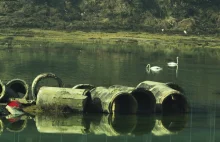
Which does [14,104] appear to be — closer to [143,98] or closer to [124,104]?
[124,104]

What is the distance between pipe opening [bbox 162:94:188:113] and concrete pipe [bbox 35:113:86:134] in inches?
228

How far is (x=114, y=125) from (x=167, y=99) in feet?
18.7

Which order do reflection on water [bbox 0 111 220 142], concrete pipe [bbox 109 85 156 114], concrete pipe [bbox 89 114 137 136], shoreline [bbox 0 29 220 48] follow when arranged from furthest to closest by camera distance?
shoreline [bbox 0 29 220 48] → concrete pipe [bbox 109 85 156 114] → concrete pipe [bbox 89 114 137 136] → reflection on water [bbox 0 111 220 142]

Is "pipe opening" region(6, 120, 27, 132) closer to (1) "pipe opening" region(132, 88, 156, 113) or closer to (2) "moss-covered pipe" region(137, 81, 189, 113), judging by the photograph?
(1) "pipe opening" region(132, 88, 156, 113)

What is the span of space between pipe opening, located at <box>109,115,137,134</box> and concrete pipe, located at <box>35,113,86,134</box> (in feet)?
5.49

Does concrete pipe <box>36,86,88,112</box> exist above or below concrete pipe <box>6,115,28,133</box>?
above

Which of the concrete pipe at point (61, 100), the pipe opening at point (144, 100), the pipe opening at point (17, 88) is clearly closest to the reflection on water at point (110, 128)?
the concrete pipe at point (61, 100)

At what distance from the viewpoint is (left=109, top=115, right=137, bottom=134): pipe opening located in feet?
90.9

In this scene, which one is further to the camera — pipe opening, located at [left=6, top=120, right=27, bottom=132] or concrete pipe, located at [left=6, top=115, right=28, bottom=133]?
concrete pipe, located at [left=6, top=115, right=28, bottom=133]

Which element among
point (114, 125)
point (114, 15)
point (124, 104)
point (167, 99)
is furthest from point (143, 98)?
point (114, 15)

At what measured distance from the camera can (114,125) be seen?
2833 cm

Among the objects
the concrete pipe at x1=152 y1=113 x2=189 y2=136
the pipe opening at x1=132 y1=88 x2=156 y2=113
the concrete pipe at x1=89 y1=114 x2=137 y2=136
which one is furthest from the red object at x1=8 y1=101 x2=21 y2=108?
the concrete pipe at x1=152 y1=113 x2=189 y2=136

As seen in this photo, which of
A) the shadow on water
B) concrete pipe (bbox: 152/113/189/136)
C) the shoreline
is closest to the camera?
the shadow on water

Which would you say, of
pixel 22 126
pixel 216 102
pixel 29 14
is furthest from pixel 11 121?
pixel 29 14
